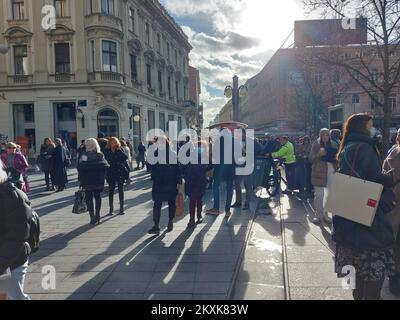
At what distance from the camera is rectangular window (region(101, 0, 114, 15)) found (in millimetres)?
24156

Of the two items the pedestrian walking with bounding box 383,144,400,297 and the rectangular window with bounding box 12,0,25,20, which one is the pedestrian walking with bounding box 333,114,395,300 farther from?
the rectangular window with bounding box 12,0,25,20

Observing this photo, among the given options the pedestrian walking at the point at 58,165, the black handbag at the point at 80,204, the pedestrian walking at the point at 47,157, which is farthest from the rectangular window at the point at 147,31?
the black handbag at the point at 80,204

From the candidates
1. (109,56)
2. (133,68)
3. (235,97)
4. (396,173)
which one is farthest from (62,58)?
(396,173)

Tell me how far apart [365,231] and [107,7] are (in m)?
25.9

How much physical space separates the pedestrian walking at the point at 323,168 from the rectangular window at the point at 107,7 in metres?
21.9

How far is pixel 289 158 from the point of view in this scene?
390 inches

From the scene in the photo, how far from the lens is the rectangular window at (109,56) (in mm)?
24391

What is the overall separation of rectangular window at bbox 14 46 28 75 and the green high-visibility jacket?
2148 centimetres

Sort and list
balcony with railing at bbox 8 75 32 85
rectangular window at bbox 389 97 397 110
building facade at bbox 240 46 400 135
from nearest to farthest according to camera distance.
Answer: rectangular window at bbox 389 97 397 110 → building facade at bbox 240 46 400 135 → balcony with railing at bbox 8 75 32 85

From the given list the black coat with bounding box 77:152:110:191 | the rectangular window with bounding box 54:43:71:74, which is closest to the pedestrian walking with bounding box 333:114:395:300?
the black coat with bounding box 77:152:110:191

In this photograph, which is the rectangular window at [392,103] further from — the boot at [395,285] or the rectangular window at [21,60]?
the rectangular window at [21,60]

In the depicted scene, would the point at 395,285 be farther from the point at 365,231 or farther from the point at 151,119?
the point at 151,119
